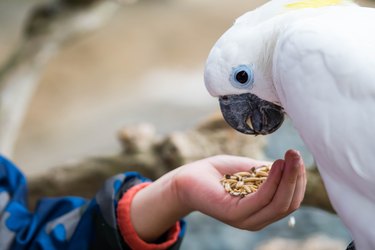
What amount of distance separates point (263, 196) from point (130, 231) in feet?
0.90

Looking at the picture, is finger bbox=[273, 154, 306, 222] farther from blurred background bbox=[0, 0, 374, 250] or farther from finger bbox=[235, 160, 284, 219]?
blurred background bbox=[0, 0, 374, 250]

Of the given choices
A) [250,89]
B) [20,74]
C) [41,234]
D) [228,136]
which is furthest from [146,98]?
[250,89]

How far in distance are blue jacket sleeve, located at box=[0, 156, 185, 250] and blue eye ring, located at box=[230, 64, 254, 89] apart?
35 cm

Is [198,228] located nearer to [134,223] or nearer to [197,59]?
[134,223]

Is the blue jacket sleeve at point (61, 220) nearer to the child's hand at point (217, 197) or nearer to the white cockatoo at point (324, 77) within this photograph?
the child's hand at point (217, 197)

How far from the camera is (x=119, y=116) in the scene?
2.89 metres

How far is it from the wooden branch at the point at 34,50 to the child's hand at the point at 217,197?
1.03m

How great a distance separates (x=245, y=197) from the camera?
2.51ft

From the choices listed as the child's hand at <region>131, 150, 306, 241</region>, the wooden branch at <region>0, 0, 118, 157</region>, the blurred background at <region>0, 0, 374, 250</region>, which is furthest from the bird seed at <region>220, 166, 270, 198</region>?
the blurred background at <region>0, 0, 374, 250</region>

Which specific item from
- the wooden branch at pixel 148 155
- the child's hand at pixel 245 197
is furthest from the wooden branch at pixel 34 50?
the child's hand at pixel 245 197

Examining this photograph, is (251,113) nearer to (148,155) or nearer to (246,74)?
(246,74)

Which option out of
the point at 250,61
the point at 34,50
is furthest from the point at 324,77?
the point at 34,50

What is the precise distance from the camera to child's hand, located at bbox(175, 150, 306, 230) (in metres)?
0.73

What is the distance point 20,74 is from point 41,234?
988mm
